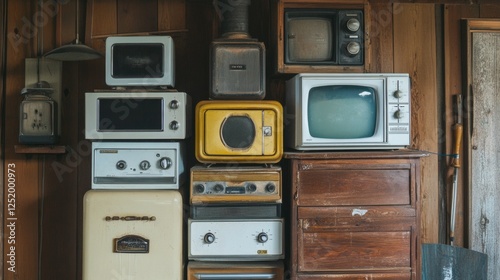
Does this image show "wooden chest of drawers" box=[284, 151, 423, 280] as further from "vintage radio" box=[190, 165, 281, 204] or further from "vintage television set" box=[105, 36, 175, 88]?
"vintage television set" box=[105, 36, 175, 88]

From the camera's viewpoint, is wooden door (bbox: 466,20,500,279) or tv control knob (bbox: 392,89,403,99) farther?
wooden door (bbox: 466,20,500,279)

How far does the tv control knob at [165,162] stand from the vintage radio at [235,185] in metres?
0.12

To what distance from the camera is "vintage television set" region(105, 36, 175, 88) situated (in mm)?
2113

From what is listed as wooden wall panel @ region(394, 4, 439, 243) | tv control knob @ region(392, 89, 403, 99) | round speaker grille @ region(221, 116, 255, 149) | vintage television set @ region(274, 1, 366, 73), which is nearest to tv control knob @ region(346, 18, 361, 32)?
vintage television set @ region(274, 1, 366, 73)

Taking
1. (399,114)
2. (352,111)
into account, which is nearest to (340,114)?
(352,111)

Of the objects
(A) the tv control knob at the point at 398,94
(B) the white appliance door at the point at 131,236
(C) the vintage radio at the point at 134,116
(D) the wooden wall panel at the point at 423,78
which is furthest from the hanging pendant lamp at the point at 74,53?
(D) the wooden wall panel at the point at 423,78

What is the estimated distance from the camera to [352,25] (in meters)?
2.11

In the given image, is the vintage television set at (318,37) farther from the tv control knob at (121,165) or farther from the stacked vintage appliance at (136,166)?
the tv control knob at (121,165)

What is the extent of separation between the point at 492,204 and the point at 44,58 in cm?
268

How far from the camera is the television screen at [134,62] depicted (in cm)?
212

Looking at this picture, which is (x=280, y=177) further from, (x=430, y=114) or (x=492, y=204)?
(x=492, y=204)

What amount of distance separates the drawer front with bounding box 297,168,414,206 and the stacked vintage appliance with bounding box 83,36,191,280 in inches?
23.5

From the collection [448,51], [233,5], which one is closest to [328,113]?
[233,5]

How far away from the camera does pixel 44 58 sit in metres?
2.42
